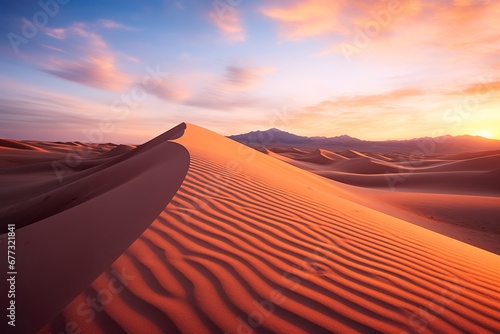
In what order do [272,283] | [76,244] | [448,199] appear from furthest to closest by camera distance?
[448,199] < [76,244] < [272,283]

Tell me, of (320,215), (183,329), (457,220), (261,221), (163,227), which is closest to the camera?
(183,329)

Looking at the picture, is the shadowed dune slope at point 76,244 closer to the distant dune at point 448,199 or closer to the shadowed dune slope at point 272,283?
the shadowed dune slope at point 272,283

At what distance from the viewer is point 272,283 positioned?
1896 millimetres

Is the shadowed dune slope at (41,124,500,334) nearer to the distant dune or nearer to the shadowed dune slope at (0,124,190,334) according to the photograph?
the shadowed dune slope at (0,124,190,334)

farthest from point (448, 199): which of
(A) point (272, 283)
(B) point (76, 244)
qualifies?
(B) point (76, 244)

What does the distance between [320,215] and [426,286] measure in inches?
63.4

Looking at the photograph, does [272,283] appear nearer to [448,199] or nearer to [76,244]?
[76,244]

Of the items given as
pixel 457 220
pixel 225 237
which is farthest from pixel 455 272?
pixel 457 220

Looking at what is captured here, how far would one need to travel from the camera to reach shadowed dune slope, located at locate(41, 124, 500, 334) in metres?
1.54

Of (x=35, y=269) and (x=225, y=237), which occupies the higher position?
(x=225, y=237)

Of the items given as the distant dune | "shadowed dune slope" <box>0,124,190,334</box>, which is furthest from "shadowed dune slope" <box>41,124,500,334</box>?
the distant dune

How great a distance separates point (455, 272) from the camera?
2.69m

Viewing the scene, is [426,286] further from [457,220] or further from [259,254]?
[457,220]

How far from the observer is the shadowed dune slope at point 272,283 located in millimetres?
1544
